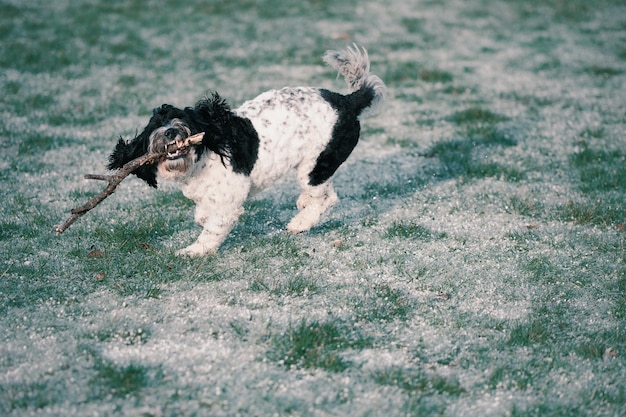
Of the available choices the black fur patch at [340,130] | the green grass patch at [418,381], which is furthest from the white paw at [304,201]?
the green grass patch at [418,381]

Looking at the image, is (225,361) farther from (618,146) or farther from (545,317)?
(618,146)

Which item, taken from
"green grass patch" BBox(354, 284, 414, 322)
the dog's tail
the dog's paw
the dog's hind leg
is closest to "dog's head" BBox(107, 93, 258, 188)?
the dog's paw

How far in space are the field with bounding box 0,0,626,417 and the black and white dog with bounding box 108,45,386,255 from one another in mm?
458

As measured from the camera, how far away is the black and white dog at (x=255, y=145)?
203 inches

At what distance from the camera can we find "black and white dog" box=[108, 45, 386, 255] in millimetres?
5148

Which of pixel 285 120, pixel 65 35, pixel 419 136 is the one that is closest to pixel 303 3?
pixel 65 35

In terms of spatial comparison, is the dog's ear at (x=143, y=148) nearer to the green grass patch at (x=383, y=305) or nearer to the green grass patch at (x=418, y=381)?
Result: the green grass patch at (x=383, y=305)

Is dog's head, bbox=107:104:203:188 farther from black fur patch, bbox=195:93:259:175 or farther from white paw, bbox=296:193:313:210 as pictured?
white paw, bbox=296:193:313:210

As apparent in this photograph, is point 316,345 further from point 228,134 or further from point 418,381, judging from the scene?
point 228,134

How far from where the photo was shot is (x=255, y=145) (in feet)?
18.2

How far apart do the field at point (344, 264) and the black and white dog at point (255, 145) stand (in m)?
0.46

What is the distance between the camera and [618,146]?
29.1 feet

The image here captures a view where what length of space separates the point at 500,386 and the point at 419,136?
542 cm

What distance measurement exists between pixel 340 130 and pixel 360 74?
2.35 feet
